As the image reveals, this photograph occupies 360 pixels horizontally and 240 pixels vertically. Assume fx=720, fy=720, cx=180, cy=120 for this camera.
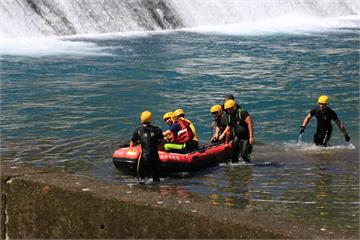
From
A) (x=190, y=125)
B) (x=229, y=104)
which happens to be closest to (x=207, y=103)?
(x=190, y=125)

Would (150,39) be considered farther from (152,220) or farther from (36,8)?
(152,220)

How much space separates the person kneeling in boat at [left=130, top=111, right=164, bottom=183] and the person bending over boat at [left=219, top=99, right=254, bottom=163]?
7.44 ft

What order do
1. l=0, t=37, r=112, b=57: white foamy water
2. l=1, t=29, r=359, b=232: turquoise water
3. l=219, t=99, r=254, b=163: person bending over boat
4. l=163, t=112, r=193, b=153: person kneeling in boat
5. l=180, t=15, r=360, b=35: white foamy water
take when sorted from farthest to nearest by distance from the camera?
l=180, t=15, r=360, b=35: white foamy water
l=0, t=37, r=112, b=57: white foamy water
l=163, t=112, r=193, b=153: person kneeling in boat
l=219, t=99, r=254, b=163: person bending over boat
l=1, t=29, r=359, b=232: turquoise water

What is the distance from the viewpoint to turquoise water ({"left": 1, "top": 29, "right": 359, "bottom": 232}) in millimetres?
14906

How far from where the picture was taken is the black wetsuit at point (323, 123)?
62.1ft

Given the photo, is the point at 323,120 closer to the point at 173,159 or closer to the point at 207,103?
the point at 173,159

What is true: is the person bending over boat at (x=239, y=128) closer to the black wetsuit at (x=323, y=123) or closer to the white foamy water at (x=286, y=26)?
the black wetsuit at (x=323, y=123)

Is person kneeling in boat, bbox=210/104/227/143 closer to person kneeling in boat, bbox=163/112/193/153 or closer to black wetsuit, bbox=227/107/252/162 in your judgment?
black wetsuit, bbox=227/107/252/162

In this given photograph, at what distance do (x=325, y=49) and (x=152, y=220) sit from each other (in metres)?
37.5

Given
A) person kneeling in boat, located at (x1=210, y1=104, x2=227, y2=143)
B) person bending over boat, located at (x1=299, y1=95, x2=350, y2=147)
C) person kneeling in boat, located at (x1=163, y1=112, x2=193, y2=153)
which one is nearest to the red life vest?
person kneeling in boat, located at (x1=163, y1=112, x2=193, y2=153)

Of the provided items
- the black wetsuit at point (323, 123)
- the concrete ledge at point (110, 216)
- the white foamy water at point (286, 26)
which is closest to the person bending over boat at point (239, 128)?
the black wetsuit at point (323, 123)

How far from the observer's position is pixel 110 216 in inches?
286

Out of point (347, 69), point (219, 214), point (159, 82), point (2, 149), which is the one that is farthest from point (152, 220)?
point (347, 69)

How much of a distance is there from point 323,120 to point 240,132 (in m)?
3.29
